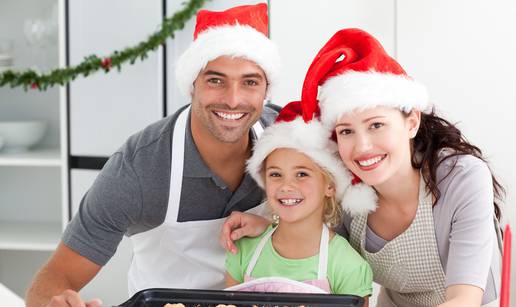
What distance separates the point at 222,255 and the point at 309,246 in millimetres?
299

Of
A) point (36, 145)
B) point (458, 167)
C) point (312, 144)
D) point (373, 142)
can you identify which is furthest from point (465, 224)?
point (36, 145)

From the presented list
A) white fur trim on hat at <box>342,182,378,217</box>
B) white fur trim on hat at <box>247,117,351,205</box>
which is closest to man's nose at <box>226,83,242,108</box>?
white fur trim on hat at <box>247,117,351,205</box>

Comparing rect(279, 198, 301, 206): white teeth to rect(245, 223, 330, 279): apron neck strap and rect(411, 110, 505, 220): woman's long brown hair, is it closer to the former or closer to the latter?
rect(245, 223, 330, 279): apron neck strap

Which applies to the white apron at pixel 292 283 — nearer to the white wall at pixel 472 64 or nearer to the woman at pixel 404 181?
the woman at pixel 404 181

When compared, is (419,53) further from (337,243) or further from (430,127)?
(337,243)

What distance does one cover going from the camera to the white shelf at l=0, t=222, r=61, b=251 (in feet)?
10.6

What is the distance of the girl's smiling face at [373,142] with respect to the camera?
4.92 feet

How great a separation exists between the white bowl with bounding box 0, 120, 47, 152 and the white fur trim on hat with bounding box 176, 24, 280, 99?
1.68 meters

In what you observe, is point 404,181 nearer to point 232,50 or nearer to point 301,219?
point 301,219

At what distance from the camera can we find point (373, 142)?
150 centimetres

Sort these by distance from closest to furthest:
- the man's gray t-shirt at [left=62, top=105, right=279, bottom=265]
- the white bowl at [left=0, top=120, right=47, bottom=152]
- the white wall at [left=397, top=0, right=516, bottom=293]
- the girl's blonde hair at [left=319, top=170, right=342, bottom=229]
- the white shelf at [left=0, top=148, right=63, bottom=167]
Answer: the girl's blonde hair at [left=319, top=170, right=342, bottom=229]
the man's gray t-shirt at [left=62, top=105, right=279, bottom=265]
the white wall at [left=397, top=0, right=516, bottom=293]
the white shelf at [left=0, top=148, right=63, bottom=167]
the white bowl at [left=0, top=120, right=47, bottom=152]

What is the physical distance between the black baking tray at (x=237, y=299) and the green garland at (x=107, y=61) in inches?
68.4

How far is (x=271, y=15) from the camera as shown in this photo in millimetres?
2893

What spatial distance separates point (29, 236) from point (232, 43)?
6.26 feet
